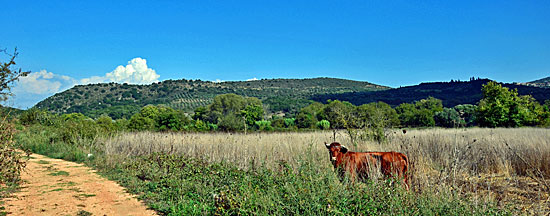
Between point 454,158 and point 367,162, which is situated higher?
point 454,158

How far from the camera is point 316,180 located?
15.6ft

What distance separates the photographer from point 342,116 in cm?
999

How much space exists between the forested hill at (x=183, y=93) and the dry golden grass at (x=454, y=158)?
61681mm

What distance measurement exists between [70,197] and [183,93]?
323ft

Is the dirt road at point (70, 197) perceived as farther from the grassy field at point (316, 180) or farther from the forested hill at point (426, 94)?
the forested hill at point (426, 94)

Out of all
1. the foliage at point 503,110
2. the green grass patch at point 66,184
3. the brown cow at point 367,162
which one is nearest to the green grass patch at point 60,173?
the green grass patch at point 66,184

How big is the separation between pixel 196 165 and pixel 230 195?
3724 millimetres

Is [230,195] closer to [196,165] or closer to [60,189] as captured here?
[196,165]

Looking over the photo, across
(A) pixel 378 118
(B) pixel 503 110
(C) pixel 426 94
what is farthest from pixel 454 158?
(C) pixel 426 94

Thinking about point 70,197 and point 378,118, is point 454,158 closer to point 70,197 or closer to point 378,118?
point 378,118

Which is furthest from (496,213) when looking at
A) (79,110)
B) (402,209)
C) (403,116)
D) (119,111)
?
(79,110)

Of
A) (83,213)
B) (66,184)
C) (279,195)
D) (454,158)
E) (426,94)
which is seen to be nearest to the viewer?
(454,158)

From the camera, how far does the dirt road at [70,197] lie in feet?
19.0

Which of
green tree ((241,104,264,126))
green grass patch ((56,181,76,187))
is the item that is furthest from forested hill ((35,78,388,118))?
green grass patch ((56,181,76,187))
